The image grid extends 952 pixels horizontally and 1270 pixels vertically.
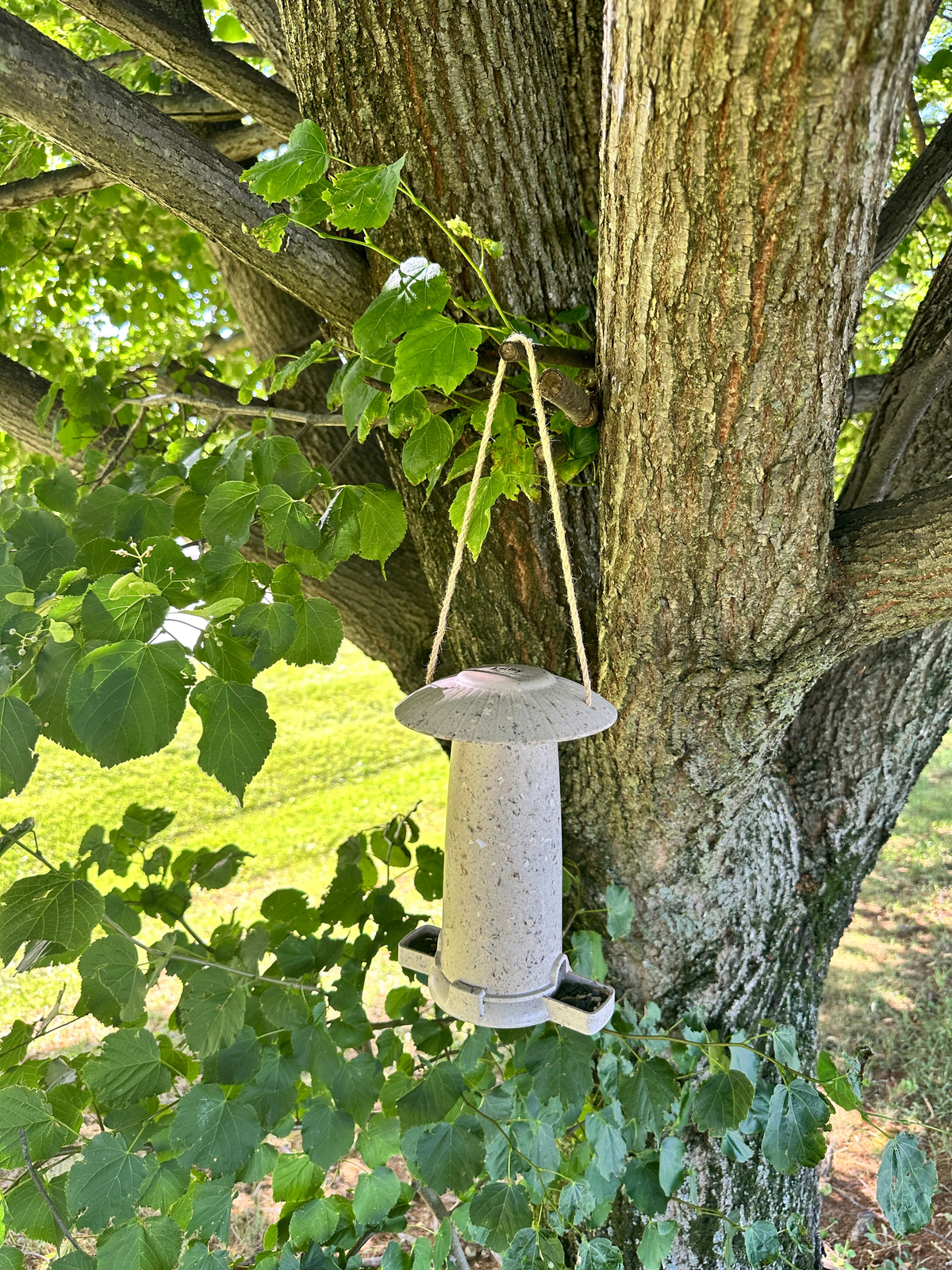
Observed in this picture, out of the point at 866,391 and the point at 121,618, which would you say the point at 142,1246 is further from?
the point at 866,391

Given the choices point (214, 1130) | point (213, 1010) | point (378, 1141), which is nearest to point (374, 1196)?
point (378, 1141)

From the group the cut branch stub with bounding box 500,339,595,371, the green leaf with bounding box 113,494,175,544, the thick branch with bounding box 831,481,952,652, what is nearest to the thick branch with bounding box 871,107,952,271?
the thick branch with bounding box 831,481,952,652

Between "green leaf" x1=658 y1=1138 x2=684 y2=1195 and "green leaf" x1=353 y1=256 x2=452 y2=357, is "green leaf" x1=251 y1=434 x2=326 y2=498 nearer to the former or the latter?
"green leaf" x1=353 y1=256 x2=452 y2=357

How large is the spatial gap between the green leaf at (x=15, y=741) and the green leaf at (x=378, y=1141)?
92cm

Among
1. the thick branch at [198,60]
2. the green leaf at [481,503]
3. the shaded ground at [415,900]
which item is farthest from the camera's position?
the shaded ground at [415,900]

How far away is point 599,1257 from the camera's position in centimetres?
156

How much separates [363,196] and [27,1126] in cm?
142

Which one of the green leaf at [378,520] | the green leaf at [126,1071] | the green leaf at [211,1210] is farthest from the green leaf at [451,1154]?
the green leaf at [378,520]

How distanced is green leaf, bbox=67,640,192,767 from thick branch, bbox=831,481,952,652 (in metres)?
0.97

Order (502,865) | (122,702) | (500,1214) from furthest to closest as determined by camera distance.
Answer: (500,1214), (502,865), (122,702)

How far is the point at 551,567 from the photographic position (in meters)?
1.56

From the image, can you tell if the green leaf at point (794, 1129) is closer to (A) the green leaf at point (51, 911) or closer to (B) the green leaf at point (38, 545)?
(A) the green leaf at point (51, 911)

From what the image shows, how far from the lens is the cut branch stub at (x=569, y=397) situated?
Result: 3.72 feet

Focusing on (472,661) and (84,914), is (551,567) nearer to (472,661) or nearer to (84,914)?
(472,661)
